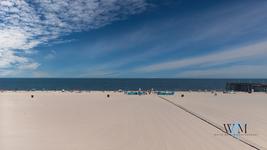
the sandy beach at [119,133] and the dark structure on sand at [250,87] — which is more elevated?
the dark structure on sand at [250,87]

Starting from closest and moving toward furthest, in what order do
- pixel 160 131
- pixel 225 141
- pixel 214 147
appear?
pixel 214 147 → pixel 225 141 → pixel 160 131

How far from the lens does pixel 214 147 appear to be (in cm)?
1254

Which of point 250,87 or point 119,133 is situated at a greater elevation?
point 250,87

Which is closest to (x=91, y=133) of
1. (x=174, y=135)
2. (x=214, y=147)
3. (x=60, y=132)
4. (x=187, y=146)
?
(x=60, y=132)

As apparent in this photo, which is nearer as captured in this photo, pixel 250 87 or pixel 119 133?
pixel 119 133

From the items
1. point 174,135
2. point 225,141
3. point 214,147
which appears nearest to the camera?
point 214,147

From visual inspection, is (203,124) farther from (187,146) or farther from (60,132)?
(60,132)

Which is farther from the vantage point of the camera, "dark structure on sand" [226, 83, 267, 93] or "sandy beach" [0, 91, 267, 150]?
"dark structure on sand" [226, 83, 267, 93]

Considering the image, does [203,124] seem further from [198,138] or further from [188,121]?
[198,138]

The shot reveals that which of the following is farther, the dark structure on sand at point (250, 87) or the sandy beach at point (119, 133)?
the dark structure on sand at point (250, 87)

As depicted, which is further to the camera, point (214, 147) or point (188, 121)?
point (188, 121)

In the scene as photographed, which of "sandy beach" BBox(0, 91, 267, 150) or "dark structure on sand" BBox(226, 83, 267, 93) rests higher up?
"dark structure on sand" BBox(226, 83, 267, 93)

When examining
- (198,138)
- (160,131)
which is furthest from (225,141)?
(160,131)

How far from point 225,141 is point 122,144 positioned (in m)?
4.94
